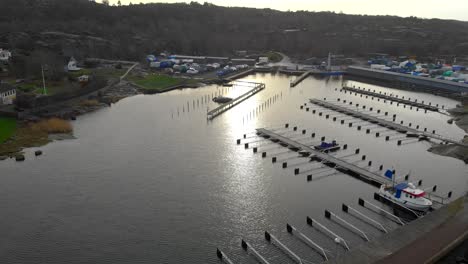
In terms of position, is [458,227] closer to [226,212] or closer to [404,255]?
[404,255]

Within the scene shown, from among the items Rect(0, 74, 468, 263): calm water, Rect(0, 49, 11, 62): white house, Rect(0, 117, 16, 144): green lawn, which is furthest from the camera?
Rect(0, 49, 11, 62): white house

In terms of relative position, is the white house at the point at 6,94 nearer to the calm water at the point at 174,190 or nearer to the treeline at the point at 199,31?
the calm water at the point at 174,190

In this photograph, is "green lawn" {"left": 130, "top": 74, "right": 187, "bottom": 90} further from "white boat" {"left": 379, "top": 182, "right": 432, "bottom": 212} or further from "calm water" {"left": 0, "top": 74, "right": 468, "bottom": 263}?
"white boat" {"left": 379, "top": 182, "right": 432, "bottom": 212}

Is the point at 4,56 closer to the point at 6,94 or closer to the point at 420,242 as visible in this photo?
the point at 6,94

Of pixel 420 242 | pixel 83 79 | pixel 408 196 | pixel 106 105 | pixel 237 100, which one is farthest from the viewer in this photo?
pixel 83 79

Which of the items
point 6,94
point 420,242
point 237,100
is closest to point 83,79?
point 6,94

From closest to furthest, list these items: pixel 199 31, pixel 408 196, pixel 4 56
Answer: pixel 408 196 < pixel 4 56 < pixel 199 31

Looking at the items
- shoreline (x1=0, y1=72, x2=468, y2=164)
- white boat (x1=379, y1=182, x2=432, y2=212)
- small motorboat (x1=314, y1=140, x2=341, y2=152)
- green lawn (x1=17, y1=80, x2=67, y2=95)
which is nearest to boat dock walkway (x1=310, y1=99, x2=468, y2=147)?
shoreline (x1=0, y1=72, x2=468, y2=164)

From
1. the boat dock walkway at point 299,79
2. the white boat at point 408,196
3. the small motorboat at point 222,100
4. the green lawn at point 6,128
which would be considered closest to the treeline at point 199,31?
the boat dock walkway at point 299,79
